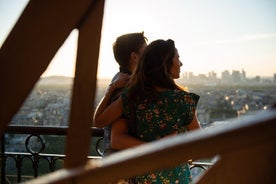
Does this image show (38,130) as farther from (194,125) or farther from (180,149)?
(180,149)

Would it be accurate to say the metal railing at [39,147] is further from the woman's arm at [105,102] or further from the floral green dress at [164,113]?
the floral green dress at [164,113]

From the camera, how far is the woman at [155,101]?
209 centimetres

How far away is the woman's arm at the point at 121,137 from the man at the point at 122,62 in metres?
0.09

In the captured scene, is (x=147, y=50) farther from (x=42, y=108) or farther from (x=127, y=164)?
(x=42, y=108)

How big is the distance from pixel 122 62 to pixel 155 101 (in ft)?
1.39

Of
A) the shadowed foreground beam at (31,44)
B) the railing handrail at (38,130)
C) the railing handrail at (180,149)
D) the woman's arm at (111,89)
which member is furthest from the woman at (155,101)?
the railing handrail at (180,149)

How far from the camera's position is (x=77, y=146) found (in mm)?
1128

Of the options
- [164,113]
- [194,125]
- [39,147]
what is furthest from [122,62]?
[39,147]

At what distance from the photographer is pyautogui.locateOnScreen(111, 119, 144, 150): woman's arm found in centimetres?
211

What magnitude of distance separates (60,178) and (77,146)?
0.79 ft

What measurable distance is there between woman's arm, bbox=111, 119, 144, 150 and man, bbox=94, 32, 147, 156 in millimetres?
86

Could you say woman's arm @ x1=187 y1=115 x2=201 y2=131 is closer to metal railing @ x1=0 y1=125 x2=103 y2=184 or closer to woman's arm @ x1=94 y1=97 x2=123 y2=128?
woman's arm @ x1=94 y1=97 x2=123 y2=128

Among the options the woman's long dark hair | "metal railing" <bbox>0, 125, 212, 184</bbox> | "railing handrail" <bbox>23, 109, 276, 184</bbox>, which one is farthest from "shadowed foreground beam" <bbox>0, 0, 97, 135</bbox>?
"metal railing" <bbox>0, 125, 212, 184</bbox>

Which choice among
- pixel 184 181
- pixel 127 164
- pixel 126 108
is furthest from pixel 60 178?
pixel 184 181
